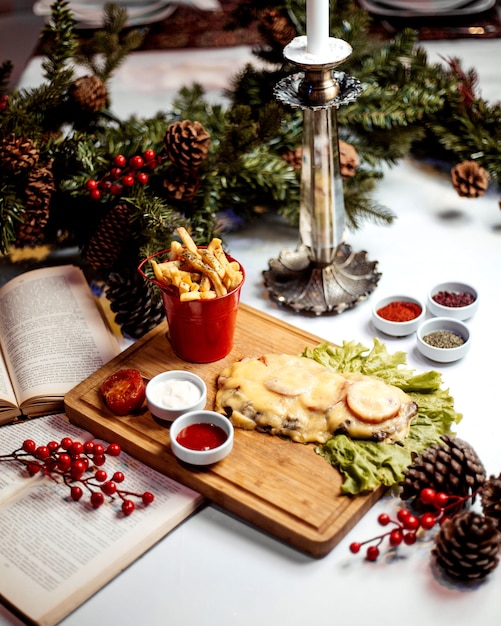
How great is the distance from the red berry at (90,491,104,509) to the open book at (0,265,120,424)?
12.8 inches

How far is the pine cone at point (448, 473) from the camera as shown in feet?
5.32

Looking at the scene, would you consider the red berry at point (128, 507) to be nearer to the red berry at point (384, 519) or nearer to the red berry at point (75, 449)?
the red berry at point (75, 449)

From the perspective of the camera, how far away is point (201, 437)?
1758 mm

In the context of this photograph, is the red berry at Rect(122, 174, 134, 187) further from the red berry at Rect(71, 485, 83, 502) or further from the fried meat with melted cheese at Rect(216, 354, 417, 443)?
the red berry at Rect(71, 485, 83, 502)

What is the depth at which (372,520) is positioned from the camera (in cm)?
166

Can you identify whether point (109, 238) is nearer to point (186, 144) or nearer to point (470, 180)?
point (186, 144)

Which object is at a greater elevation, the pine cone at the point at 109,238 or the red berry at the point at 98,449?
the pine cone at the point at 109,238

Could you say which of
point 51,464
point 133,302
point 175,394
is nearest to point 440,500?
point 175,394

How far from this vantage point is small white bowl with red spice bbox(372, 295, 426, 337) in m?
2.13

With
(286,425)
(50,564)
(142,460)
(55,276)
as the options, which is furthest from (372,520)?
(55,276)

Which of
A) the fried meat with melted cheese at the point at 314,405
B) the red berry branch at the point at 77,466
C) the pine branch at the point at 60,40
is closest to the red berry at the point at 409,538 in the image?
the fried meat with melted cheese at the point at 314,405

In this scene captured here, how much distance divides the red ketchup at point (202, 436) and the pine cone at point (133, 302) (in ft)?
1.50

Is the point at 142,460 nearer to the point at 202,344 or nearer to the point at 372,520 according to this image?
the point at 202,344

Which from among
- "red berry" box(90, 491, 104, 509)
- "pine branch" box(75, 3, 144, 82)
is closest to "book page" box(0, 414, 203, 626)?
"red berry" box(90, 491, 104, 509)
